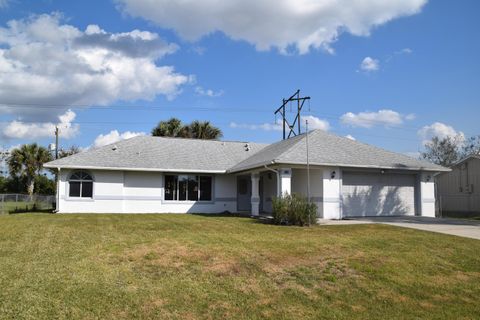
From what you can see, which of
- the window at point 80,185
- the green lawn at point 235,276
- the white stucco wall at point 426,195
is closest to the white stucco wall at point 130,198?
the window at point 80,185

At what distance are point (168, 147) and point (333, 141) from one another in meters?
10.9

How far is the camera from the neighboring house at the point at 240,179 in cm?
2133

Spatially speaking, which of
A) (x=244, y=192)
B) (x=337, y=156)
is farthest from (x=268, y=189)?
(x=337, y=156)

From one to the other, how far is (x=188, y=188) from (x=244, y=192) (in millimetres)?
3954

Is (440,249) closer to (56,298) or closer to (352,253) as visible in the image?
(352,253)

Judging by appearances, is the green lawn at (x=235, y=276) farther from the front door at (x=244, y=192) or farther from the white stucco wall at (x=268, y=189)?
the front door at (x=244, y=192)

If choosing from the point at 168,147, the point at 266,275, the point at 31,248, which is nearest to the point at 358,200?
the point at 168,147

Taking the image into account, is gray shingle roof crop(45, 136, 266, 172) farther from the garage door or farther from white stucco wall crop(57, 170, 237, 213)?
the garage door

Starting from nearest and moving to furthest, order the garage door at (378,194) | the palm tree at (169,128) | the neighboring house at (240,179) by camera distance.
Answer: the neighboring house at (240,179) < the garage door at (378,194) < the palm tree at (169,128)

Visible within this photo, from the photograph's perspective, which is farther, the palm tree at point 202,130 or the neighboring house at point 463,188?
the palm tree at point 202,130

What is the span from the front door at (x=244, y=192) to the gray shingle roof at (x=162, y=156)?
4.34 feet

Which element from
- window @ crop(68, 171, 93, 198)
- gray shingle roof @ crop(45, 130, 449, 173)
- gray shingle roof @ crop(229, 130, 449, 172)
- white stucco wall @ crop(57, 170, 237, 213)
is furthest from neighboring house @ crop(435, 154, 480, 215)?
window @ crop(68, 171, 93, 198)

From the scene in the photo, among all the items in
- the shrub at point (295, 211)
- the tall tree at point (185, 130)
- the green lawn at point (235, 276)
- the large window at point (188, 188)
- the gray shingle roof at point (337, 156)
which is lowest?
the green lawn at point (235, 276)

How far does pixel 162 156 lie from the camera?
26359 millimetres
